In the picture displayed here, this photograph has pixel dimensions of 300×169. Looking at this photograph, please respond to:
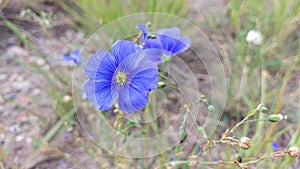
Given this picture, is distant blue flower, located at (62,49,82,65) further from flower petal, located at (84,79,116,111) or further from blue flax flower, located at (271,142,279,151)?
blue flax flower, located at (271,142,279,151)

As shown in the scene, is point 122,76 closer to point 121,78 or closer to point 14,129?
point 121,78

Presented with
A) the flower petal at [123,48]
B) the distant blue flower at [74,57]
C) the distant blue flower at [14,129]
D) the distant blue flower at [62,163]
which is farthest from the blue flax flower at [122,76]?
the distant blue flower at [14,129]

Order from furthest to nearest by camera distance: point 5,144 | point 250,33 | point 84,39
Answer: point 84,39 < point 250,33 < point 5,144

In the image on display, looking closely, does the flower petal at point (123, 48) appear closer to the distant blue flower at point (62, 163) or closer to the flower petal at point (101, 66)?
the flower petal at point (101, 66)

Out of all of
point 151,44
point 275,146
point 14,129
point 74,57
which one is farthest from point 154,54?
point 14,129

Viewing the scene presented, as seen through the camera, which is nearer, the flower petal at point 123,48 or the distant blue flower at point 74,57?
the flower petal at point 123,48

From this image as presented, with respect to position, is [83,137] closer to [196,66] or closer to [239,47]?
[196,66]

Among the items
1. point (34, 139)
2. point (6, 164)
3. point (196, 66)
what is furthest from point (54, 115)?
point (196, 66)

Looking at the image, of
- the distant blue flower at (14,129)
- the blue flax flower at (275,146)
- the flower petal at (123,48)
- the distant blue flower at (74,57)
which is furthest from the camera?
the distant blue flower at (14,129)
